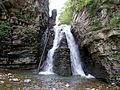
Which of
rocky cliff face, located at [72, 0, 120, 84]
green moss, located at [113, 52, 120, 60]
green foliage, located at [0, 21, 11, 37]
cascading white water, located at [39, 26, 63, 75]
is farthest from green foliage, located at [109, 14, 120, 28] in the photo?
green foliage, located at [0, 21, 11, 37]

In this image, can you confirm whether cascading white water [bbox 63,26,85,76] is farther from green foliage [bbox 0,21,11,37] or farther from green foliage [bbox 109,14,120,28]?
green foliage [bbox 0,21,11,37]

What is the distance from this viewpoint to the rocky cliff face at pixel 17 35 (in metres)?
14.6

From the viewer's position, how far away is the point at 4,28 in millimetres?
14625

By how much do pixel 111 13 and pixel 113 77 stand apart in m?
3.49

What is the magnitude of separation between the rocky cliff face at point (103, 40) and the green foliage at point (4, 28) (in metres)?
4.93

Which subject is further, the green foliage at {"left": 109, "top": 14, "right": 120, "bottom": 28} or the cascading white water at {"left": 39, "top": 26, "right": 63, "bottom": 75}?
the cascading white water at {"left": 39, "top": 26, "right": 63, "bottom": 75}

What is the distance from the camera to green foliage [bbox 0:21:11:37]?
14.5m

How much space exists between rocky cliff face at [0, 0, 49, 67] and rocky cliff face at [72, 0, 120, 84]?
3507 mm

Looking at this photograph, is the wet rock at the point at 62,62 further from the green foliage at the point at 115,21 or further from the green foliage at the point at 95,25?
the green foliage at the point at 115,21

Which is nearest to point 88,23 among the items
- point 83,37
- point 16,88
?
point 83,37

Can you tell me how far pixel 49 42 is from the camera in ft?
57.0

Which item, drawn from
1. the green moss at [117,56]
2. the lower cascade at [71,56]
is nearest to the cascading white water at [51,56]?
the lower cascade at [71,56]

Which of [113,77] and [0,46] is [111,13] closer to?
[113,77]

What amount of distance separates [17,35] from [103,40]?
6.10 metres
